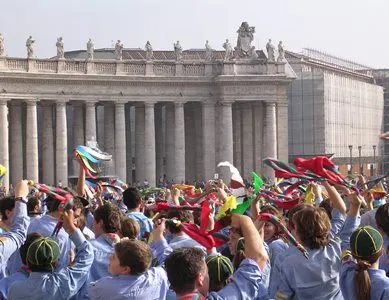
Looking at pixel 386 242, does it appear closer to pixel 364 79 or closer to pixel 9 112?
pixel 9 112

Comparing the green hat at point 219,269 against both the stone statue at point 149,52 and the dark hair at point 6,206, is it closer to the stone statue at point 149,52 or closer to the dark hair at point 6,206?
the dark hair at point 6,206

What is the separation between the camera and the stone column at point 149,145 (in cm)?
7481

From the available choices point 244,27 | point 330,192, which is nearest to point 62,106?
point 244,27

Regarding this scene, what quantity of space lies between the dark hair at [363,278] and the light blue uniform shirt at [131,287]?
2.30 m

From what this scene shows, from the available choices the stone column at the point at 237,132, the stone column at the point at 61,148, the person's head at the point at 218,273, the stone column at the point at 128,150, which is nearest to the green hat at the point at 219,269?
the person's head at the point at 218,273

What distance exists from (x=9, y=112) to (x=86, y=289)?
65.4 meters

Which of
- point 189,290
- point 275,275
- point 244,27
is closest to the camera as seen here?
point 189,290

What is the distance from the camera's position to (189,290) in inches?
351

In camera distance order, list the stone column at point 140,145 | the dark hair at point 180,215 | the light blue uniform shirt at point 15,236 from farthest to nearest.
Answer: the stone column at point 140,145
the dark hair at point 180,215
the light blue uniform shirt at point 15,236

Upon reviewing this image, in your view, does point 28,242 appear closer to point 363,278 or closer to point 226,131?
point 363,278

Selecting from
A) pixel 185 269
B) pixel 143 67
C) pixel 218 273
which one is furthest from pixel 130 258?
pixel 143 67

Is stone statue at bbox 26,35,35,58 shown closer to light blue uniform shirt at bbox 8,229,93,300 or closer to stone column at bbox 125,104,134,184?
stone column at bbox 125,104,134,184

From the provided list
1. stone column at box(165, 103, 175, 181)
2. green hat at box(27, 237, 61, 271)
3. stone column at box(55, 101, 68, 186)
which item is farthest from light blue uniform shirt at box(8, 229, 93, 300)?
stone column at box(165, 103, 175, 181)

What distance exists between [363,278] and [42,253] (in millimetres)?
3849
